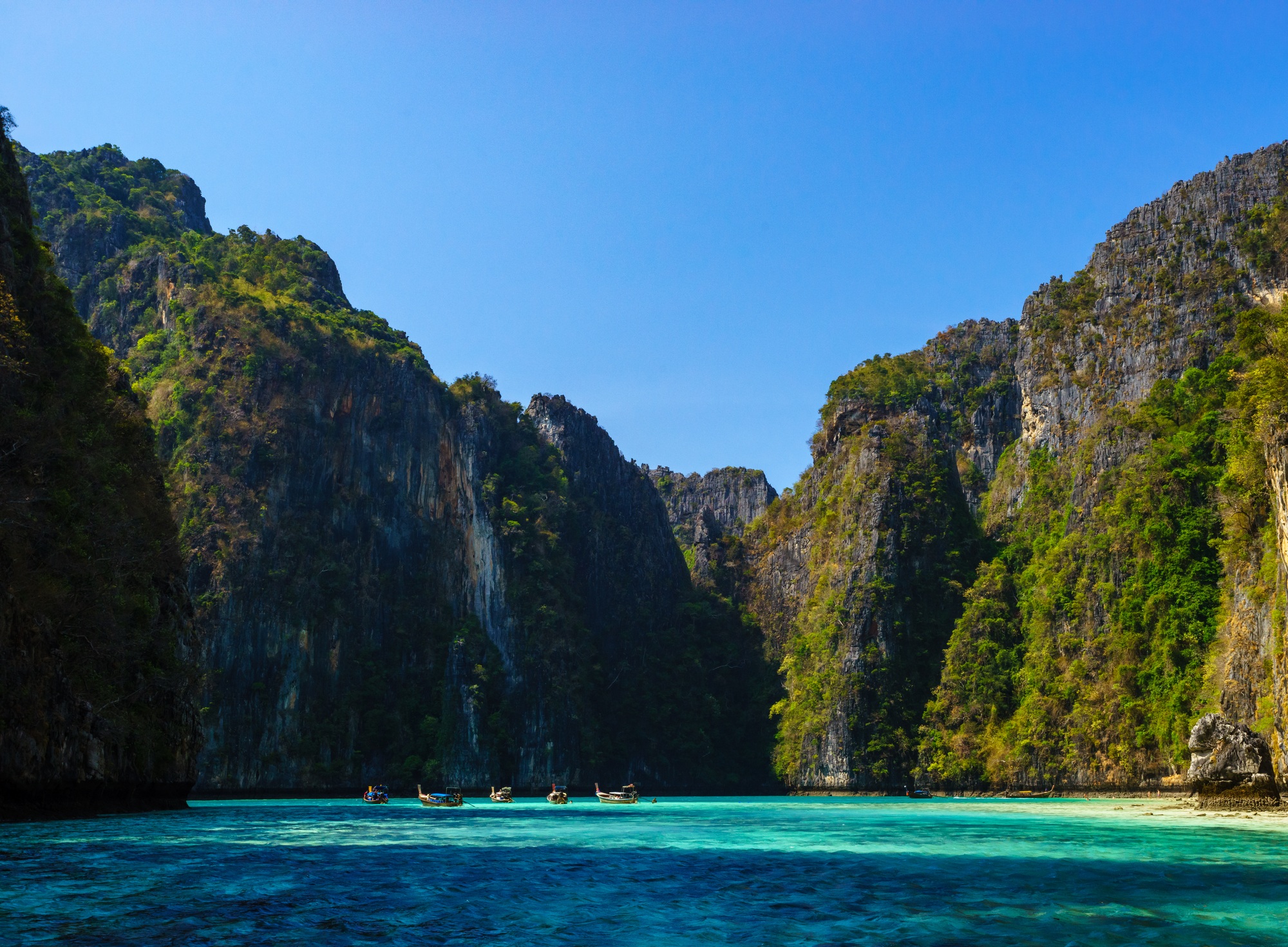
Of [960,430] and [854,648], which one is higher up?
[960,430]

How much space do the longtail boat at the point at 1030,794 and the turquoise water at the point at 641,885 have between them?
41.2 metres

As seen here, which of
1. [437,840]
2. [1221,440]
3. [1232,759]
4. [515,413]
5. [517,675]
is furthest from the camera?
[515,413]

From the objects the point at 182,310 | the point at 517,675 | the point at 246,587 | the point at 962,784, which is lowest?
the point at 962,784

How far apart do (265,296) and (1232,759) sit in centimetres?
9347

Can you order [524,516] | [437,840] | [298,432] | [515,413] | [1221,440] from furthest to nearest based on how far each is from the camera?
[515,413] → [524,516] → [298,432] → [1221,440] → [437,840]

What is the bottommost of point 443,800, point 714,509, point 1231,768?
point 443,800

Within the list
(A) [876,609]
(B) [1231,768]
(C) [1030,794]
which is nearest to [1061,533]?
(A) [876,609]

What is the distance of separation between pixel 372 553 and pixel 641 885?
81401mm

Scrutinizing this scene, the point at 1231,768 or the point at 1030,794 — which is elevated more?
the point at 1231,768

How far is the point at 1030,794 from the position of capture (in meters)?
79.8

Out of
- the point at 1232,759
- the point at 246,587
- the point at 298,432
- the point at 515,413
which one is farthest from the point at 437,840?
the point at 515,413

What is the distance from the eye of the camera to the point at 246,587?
8919cm

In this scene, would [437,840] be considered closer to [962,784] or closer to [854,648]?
[962,784]

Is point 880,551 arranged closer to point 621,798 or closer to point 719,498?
point 621,798
